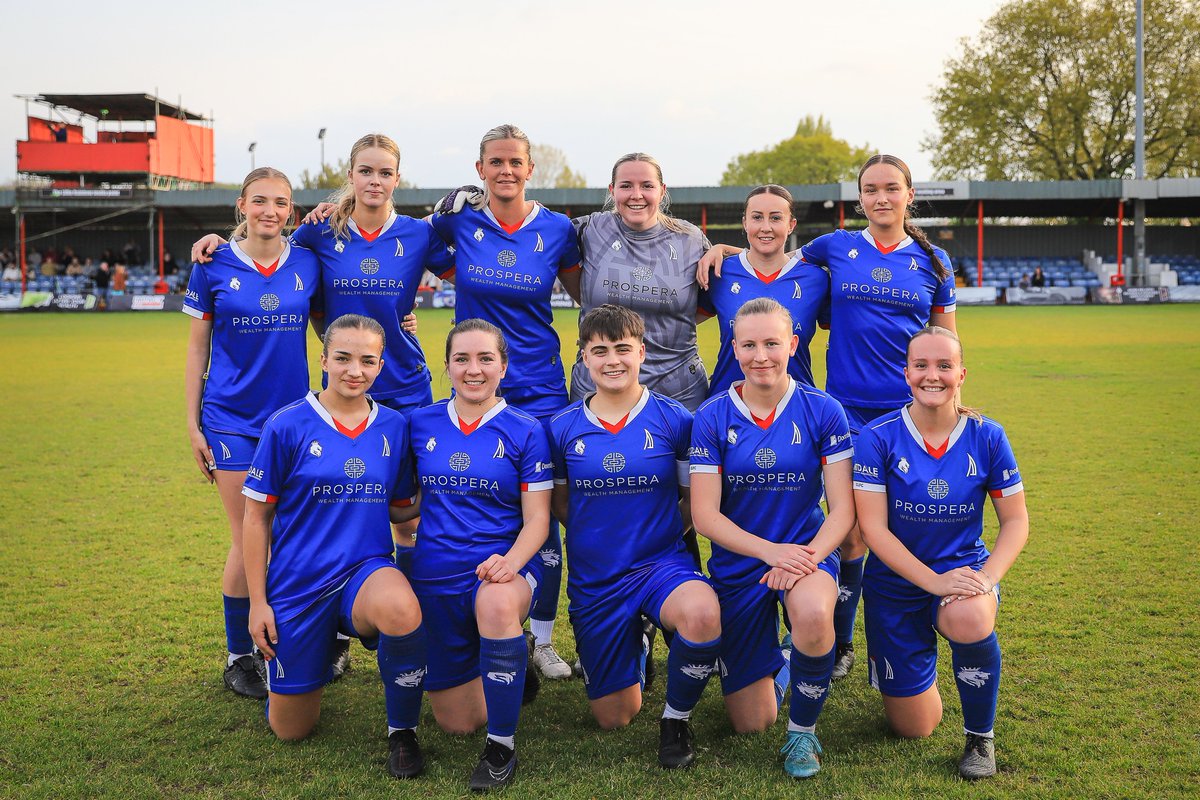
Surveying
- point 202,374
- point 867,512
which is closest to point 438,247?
point 202,374

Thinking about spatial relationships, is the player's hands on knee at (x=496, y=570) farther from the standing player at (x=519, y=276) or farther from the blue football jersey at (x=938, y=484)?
the blue football jersey at (x=938, y=484)

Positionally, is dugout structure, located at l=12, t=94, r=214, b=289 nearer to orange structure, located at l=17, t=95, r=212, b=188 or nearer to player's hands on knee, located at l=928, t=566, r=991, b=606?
orange structure, located at l=17, t=95, r=212, b=188

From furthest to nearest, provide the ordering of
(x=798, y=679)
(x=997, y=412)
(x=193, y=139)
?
(x=193, y=139) → (x=997, y=412) → (x=798, y=679)

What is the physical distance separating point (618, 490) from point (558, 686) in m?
0.96

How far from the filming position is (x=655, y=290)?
413cm

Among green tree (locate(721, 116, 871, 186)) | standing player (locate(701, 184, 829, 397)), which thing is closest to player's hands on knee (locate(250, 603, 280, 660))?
standing player (locate(701, 184, 829, 397))

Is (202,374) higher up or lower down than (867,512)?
higher up

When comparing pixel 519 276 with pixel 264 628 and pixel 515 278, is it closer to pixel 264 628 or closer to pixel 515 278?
pixel 515 278

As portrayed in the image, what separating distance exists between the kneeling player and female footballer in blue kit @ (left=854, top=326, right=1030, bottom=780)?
160cm

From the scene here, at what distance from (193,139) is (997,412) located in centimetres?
4276

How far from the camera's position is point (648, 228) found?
13.7ft

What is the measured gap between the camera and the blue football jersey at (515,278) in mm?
4137

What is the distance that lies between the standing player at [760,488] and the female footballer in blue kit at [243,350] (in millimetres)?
1745

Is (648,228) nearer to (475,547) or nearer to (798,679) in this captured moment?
(475,547)
